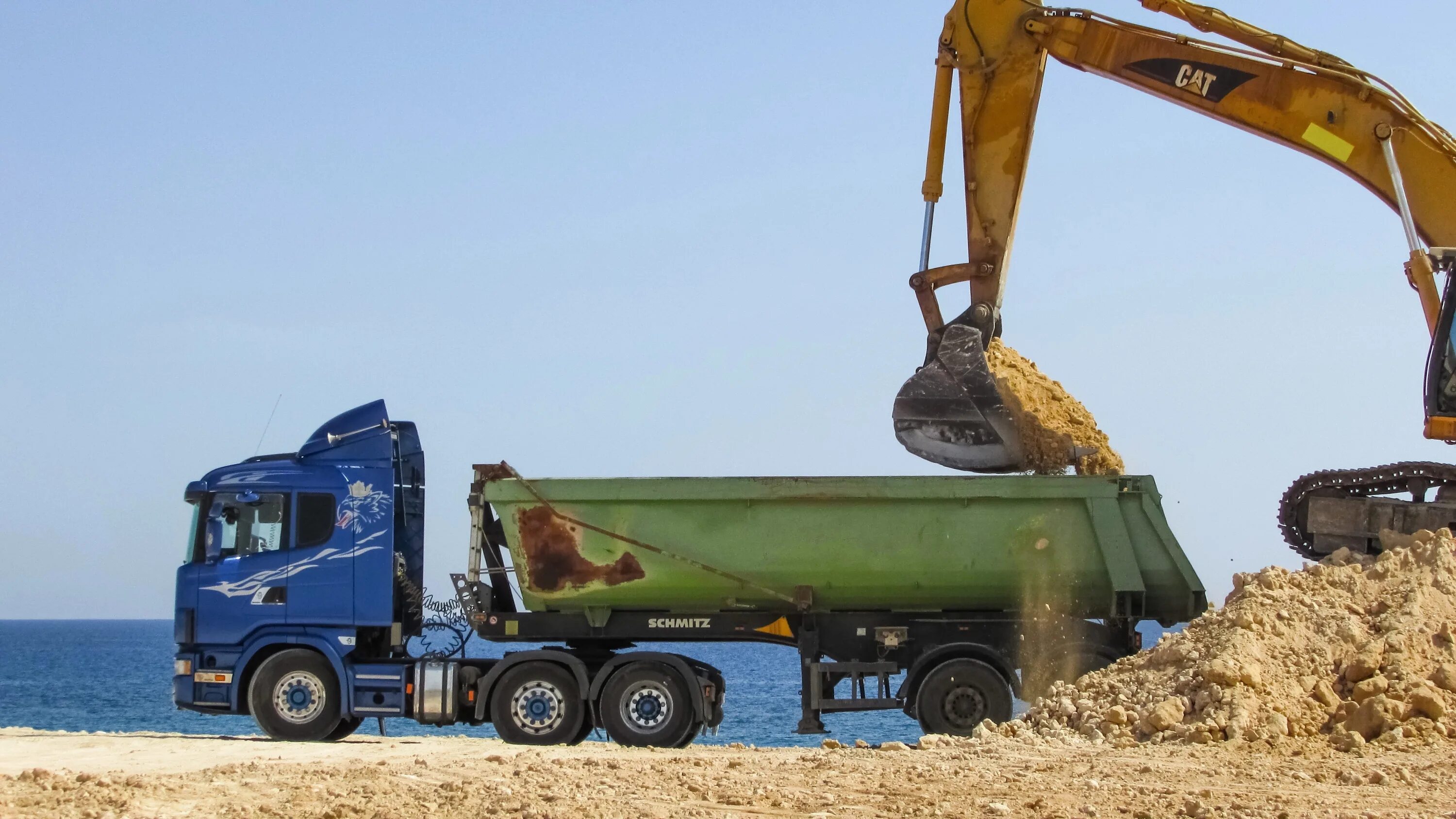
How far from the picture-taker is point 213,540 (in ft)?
46.3

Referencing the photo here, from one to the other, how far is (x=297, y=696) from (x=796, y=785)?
21.3 feet

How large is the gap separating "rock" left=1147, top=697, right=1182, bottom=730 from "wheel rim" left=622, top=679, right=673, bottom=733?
177 inches

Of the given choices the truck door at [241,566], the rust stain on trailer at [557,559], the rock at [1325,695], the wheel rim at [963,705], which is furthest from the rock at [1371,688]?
the truck door at [241,566]

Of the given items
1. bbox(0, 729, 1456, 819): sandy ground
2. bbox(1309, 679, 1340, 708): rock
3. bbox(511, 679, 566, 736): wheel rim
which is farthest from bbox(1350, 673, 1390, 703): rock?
bbox(511, 679, 566, 736): wheel rim

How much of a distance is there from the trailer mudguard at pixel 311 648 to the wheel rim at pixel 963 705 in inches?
219

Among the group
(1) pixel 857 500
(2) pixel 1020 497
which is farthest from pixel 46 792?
(2) pixel 1020 497

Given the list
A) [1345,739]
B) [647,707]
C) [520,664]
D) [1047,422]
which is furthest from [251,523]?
[1345,739]

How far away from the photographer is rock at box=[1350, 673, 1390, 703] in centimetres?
1054

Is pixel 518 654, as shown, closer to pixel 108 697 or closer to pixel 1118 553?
pixel 1118 553

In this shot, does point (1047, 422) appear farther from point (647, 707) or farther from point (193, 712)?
point (193, 712)

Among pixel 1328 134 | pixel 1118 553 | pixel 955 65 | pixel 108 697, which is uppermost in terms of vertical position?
pixel 955 65

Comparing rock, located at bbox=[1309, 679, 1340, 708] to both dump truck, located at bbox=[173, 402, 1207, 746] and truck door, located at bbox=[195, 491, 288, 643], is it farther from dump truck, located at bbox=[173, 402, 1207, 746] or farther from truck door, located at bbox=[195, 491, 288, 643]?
truck door, located at bbox=[195, 491, 288, 643]

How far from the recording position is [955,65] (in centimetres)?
1469

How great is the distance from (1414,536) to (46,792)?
10538 mm
